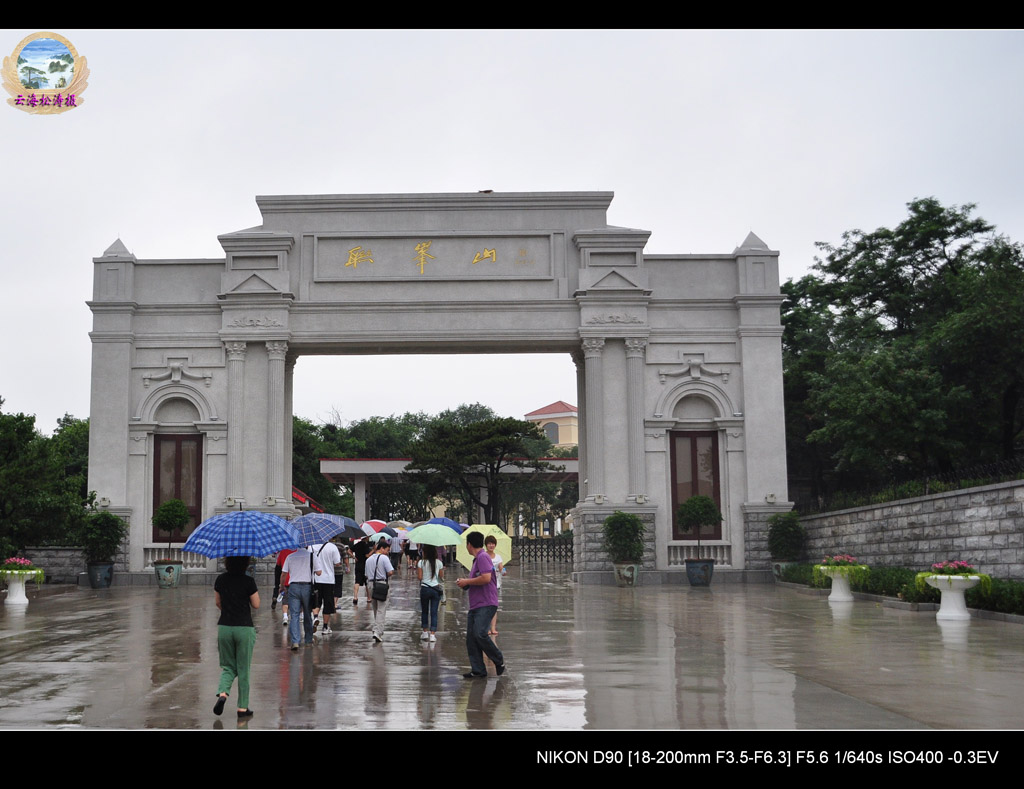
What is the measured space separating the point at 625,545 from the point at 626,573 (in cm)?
83

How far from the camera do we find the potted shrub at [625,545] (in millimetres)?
31875

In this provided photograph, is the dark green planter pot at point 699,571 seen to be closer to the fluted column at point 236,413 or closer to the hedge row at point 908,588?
the hedge row at point 908,588

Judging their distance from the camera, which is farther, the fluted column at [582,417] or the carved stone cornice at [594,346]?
the fluted column at [582,417]

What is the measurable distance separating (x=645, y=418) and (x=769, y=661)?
2056cm

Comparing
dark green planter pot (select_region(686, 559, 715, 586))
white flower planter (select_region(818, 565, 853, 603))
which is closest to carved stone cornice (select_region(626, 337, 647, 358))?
dark green planter pot (select_region(686, 559, 715, 586))

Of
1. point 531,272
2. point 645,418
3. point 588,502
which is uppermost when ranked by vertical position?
point 531,272

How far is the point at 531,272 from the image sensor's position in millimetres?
34500

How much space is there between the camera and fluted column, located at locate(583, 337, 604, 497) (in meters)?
33.5

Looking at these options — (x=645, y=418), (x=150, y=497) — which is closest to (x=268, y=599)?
(x=150, y=497)

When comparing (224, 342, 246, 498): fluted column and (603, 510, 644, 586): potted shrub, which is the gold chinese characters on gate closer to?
(224, 342, 246, 498): fluted column

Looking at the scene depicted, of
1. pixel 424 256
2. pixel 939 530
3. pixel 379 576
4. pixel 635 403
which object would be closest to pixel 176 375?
pixel 424 256

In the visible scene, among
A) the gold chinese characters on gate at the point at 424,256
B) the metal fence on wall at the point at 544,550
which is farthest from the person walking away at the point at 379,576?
the metal fence on wall at the point at 544,550

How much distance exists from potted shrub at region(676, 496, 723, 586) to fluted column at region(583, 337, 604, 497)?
2.78m
